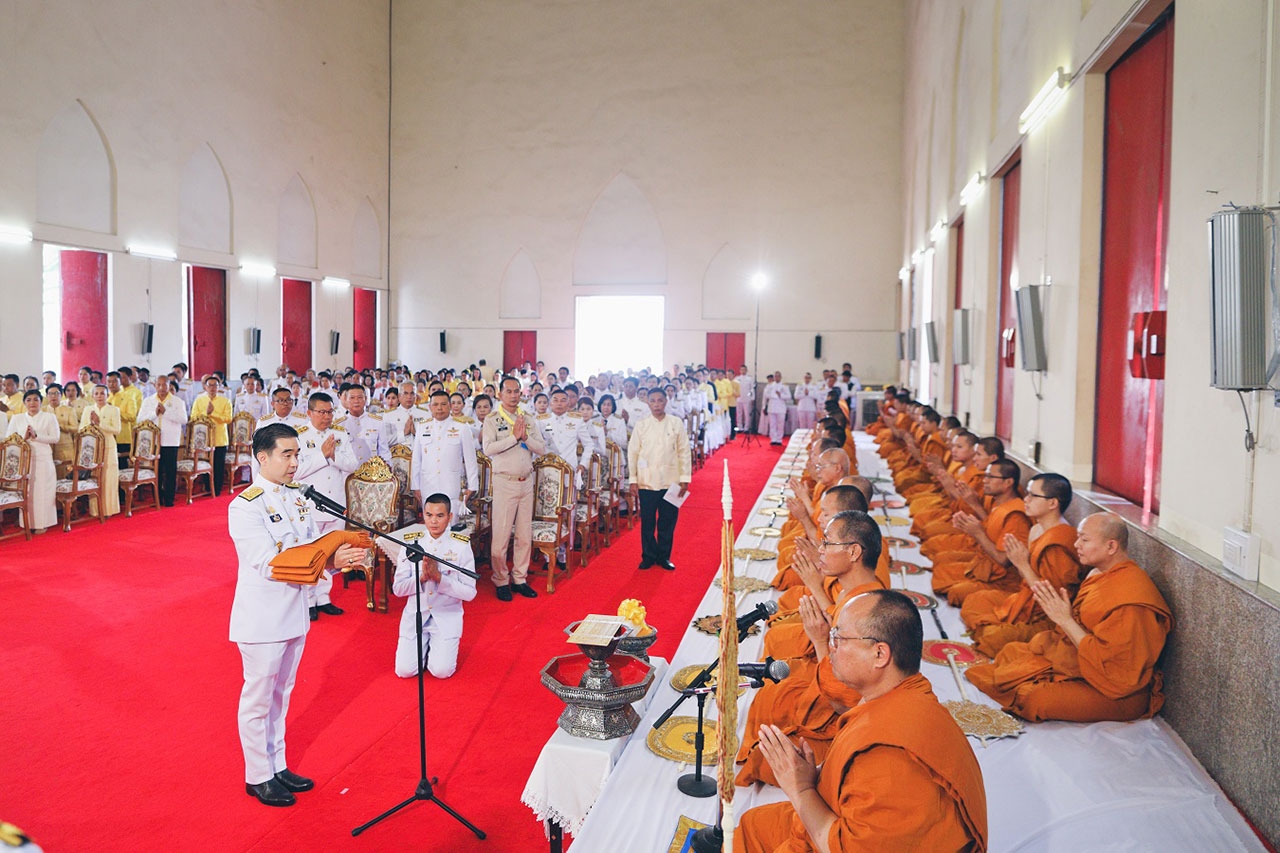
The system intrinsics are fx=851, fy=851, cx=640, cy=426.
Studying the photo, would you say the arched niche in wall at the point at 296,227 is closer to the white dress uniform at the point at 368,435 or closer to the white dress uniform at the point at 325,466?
the white dress uniform at the point at 368,435

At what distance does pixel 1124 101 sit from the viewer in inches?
221

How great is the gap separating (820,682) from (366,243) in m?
22.6

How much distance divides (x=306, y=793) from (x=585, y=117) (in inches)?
856

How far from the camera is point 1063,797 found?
3.32 meters

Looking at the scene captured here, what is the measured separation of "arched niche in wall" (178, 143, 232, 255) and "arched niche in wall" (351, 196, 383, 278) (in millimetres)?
4628

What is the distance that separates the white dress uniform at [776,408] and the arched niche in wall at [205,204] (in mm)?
12317

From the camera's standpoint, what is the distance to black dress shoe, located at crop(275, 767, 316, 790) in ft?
13.0

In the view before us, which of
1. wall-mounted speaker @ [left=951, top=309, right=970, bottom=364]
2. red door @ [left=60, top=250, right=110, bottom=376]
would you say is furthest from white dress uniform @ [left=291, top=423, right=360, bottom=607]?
red door @ [left=60, top=250, right=110, bottom=376]

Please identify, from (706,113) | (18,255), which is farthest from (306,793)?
(706,113)

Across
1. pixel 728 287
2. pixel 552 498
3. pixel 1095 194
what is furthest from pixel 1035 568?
pixel 728 287

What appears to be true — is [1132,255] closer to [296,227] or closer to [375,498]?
[375,498]

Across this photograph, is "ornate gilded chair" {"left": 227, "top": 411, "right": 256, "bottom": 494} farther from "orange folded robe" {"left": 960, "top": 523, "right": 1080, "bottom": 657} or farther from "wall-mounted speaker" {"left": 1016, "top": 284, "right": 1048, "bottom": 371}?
"orange folded robe" {"left": 960, "top": 523, "right": 1080, "bottom": 657}

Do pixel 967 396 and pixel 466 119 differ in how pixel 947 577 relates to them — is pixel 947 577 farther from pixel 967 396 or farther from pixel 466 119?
pixel 466 119

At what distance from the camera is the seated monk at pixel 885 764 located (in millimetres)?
2080
